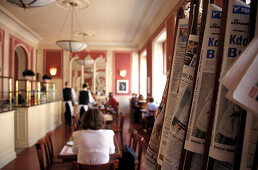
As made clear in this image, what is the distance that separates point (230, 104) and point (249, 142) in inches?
3.5

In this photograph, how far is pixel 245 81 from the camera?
299 mm

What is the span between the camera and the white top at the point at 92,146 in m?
1.95

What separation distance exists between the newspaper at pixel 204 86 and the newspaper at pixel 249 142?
0.10 metres

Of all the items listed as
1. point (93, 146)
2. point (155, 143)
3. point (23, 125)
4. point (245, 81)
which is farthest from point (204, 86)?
point (23, 125)

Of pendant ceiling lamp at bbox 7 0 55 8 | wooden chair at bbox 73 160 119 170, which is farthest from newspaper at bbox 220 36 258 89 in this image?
pendant ceiling lamp at bbox 7 0 55 8

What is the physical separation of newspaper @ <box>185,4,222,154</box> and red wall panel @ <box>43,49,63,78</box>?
10.2 metres

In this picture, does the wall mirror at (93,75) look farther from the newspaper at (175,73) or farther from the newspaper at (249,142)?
the newspaper at (249,142)

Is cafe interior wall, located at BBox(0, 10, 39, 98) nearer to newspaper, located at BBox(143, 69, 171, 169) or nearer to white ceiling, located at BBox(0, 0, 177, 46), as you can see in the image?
white ceiling, located at BBox(0, 0, 177, 46)

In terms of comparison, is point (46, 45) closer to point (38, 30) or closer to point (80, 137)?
point (38, 30)

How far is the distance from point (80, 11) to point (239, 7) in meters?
6.09

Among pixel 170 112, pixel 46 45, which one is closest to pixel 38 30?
pixel 46 45

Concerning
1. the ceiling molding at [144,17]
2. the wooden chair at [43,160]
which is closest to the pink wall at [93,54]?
the ceiling molding at [144,17]

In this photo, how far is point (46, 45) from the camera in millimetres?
9812

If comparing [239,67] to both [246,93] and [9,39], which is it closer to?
[246,93]
